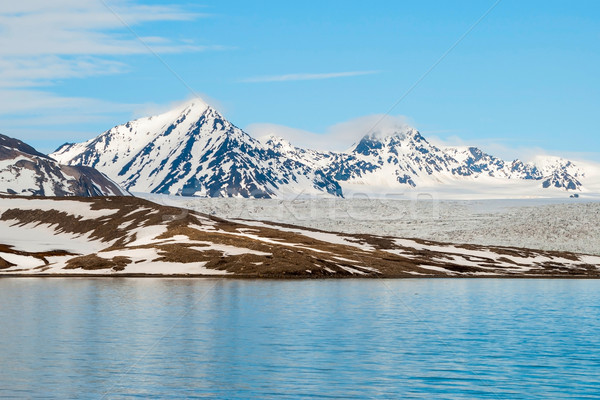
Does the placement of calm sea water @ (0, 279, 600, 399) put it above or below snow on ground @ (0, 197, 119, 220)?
below

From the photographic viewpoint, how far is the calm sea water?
3572cm

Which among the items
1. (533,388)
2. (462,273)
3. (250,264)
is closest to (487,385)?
(533,388)

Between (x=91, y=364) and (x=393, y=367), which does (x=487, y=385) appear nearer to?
(x=393, y=367)

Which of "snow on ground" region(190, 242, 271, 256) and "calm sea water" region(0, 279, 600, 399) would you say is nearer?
"calm sea water" region(0, 279, 600, 399)

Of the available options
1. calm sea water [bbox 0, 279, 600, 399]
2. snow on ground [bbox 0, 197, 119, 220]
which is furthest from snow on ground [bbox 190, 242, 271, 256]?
snow on ground [bbox 0, 197, 119, 220]

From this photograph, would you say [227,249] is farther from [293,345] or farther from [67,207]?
[293,345]

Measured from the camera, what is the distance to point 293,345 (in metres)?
47.2

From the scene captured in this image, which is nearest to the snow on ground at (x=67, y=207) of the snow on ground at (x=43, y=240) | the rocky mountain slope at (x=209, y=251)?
the rocky mountain slope at (x=209, y=251)

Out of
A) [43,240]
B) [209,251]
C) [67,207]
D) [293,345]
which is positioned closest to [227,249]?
[209,251]

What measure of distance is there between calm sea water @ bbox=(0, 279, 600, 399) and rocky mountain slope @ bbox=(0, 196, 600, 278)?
33.1 m

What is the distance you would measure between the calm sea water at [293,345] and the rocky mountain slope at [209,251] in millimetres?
33093

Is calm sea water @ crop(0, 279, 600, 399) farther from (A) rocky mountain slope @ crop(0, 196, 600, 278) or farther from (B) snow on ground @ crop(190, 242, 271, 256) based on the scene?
(B) snow on ground @ crop(190, 242, 271, 256)

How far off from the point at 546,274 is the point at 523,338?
3398 inches

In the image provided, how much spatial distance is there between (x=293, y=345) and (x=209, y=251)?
77163mm
